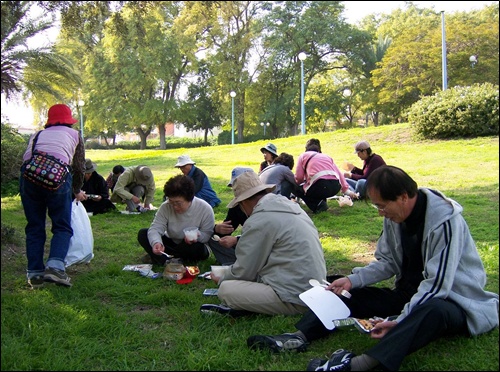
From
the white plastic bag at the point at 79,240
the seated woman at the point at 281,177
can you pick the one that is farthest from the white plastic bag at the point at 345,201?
the white plastic bag at the point at 79,240

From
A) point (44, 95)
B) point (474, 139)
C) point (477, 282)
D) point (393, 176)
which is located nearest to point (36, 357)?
point (393, 176)

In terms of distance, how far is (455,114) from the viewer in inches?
567

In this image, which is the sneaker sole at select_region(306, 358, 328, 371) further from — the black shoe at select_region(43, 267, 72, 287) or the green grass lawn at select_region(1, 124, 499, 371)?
the black shoe at select_region(43, 267, 72, 287)

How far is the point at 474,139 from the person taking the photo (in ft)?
45.9

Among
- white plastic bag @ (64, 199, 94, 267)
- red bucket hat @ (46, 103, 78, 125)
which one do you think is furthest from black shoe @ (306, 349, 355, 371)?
red bucket hat @ (46, 103, 78, 125)

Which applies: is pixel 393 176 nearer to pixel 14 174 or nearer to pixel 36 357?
pixel 36 357

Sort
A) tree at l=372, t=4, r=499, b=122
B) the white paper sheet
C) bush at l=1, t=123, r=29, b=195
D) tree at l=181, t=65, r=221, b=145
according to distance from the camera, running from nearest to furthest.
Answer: the white paper sheet
bush at l=1, t=123, r=29, b=195
tree at l=372, t=4, r=499, b=122
tree at l=181, t=65, r=221, b=145

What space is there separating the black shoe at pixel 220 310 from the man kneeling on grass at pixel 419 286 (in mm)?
524

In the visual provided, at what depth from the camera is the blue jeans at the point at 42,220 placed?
4500mm

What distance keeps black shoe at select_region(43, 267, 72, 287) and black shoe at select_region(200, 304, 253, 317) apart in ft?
4.48

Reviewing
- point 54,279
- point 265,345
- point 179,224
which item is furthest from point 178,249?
point 265,345

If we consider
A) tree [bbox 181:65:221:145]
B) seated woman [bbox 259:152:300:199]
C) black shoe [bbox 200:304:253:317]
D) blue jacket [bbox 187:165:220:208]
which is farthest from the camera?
tree [bbox 181:65:221:145]

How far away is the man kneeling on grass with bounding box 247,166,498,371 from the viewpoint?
272 centimetres

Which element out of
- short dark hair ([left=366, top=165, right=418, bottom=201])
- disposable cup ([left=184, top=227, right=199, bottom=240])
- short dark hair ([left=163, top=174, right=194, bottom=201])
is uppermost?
short dark hair ([left=366, top=165, right=418, bottom=201])
